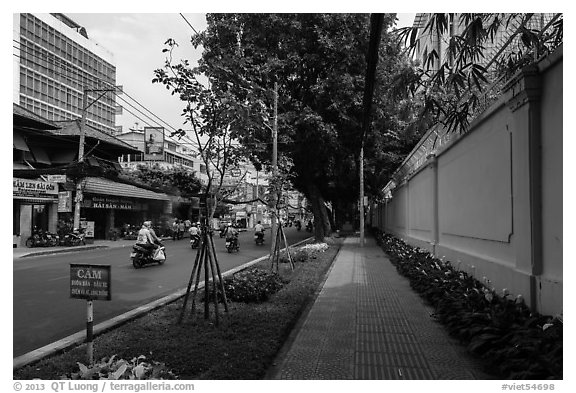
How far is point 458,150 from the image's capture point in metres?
8.41

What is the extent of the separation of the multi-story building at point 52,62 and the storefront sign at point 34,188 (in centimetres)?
459

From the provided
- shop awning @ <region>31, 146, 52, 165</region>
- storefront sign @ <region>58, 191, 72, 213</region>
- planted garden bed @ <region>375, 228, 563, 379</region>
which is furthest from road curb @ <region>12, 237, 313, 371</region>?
shop awning @ <region>31, 146, 52, 165</region>

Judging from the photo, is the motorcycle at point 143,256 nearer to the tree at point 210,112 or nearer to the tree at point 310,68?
the tree at point 310,68

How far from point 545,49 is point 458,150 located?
3360mm

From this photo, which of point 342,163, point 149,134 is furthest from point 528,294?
point 149,134

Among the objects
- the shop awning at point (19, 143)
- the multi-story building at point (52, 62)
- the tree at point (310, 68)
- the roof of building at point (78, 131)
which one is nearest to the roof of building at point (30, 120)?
the shop awning at point (19, 143)

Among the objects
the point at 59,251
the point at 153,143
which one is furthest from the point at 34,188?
the point at 153,143

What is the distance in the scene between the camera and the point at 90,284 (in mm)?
3904

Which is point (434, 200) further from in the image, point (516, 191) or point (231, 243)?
point (231, 243)

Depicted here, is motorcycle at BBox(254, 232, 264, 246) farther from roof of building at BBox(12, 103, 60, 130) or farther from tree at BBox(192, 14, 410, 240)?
roof of building at BBox(12, 103, 60, 130)

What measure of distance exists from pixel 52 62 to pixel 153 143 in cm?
1338

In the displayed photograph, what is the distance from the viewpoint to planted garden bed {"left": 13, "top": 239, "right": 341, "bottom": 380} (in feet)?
12.9

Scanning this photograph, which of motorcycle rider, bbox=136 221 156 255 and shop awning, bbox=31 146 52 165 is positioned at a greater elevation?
shop awning, bbox=31 146 52 165

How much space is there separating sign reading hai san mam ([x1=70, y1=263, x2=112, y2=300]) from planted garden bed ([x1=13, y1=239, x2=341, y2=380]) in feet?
1.79
